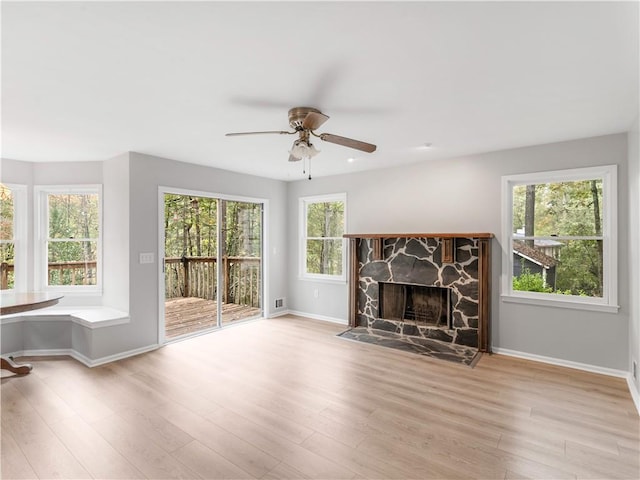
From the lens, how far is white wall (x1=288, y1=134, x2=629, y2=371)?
342cm

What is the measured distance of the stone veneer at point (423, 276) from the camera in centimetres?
424

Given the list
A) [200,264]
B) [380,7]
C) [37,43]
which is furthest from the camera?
[200,264]

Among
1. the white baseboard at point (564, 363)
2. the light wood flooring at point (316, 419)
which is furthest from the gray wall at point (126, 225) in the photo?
the white baseboard at point (564, 363)

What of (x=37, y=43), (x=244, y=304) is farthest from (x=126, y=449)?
(x=244, y=304)

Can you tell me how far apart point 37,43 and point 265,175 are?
387cm

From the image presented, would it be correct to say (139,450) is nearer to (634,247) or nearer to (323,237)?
(323,237)

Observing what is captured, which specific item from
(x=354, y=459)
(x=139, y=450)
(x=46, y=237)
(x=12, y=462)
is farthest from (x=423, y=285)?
(x=46, y=237)

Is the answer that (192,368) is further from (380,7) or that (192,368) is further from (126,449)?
(380,7)

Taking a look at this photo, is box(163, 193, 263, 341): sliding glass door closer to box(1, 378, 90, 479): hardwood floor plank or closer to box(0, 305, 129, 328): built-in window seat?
box(0, 305, 129, 328): built-in window seat

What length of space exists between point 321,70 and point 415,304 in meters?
3.71

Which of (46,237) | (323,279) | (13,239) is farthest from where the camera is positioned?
(323,279)

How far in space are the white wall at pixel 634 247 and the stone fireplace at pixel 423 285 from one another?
4.24ft

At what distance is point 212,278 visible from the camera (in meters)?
5.18

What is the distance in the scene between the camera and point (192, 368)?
3643 mm
